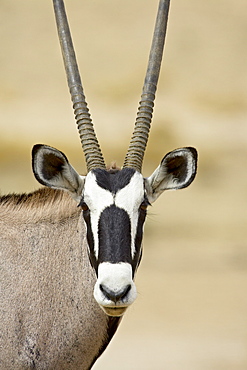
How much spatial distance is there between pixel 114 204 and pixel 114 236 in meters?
0.23

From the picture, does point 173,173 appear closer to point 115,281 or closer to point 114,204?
point 114,204

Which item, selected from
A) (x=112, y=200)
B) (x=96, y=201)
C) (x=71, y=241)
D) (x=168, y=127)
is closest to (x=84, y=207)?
(x=96, y=201)

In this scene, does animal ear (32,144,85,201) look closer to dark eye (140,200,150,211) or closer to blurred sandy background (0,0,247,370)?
dark eye (140,200,150,211)

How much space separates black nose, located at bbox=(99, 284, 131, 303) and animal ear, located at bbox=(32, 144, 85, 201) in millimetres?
917

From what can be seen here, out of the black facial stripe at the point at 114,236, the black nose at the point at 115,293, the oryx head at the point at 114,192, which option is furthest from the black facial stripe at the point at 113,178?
the black nose at the point at 115,293

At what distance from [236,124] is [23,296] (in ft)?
58.6

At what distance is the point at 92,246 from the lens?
620 centimetres

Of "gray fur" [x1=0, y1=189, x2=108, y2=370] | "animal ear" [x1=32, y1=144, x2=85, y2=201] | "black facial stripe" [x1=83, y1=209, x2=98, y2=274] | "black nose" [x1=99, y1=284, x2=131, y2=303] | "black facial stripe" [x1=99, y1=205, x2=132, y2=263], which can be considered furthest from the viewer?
"gray fur" [x1=0, y1=189, x2=108, y2=370]

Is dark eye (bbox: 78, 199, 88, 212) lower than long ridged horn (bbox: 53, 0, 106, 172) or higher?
lower

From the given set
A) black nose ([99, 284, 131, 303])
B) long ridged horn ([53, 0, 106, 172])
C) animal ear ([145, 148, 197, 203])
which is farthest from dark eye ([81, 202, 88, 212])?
black nose ([99, 284, 131, 303])

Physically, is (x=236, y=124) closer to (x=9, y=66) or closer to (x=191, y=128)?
(x=191, y=128)

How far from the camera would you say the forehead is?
6141mm

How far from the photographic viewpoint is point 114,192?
614 centimetres

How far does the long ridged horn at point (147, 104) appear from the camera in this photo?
21.7 feet
